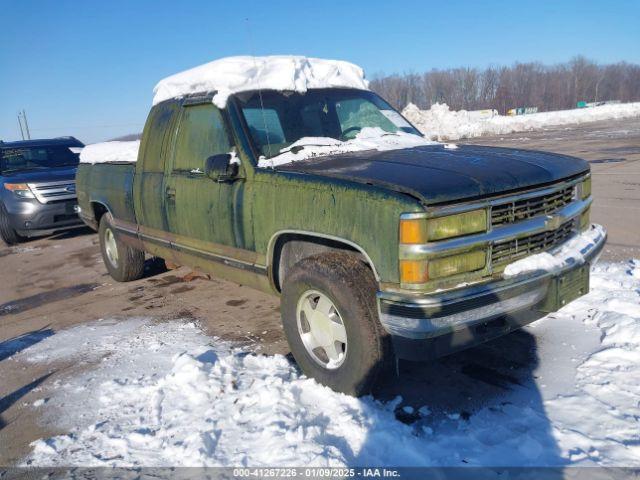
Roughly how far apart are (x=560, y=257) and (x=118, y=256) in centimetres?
487

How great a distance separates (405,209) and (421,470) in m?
1.25

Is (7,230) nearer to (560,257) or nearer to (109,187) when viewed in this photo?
(109,187)

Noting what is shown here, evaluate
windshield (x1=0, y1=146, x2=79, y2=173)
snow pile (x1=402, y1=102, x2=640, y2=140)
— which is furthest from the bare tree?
windshield (x1=0, y1=146, x2=79, y2=173)

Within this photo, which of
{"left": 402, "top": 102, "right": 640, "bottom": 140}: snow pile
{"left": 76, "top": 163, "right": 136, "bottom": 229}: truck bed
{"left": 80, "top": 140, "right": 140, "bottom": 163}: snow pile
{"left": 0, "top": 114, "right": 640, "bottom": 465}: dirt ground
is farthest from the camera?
{"left": 402, "top": 102, "right": 640, "bottom": 140}: snow pile

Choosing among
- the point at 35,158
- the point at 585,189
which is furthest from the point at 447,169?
the point at 35,158

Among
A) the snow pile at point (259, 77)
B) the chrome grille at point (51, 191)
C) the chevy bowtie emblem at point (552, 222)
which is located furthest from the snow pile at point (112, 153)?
the chevy bowtie emblem at point (552, 222)

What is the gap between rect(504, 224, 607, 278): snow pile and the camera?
2832 mm

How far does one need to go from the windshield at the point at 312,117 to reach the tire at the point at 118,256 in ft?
9.23

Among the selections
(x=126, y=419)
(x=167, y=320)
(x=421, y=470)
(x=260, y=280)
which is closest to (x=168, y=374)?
(x=126, y=419)

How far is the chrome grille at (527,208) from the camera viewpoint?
2795 millimetres

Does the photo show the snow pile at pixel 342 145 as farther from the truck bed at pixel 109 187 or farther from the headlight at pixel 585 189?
the truck bed at pixel 109 187

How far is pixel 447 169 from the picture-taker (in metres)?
2.95

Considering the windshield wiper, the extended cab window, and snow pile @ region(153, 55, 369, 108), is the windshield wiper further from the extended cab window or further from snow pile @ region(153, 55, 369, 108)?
snow pile @ region(153, 55, 369, 108)

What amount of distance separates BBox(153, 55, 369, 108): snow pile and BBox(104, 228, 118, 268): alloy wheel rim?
1.97m
